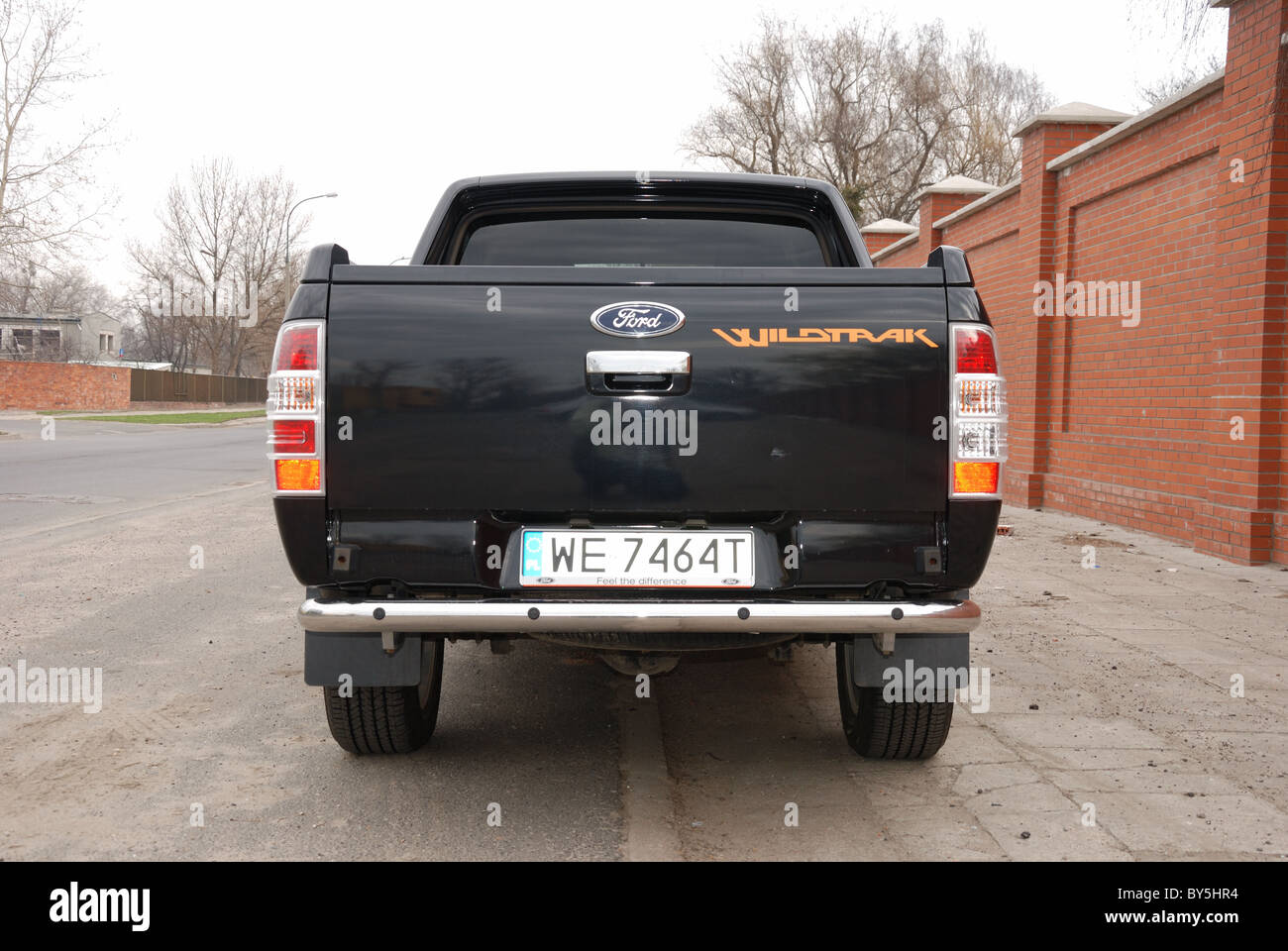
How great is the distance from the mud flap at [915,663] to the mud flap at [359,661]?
1321 millimetres

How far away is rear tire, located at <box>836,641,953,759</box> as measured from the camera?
364cm

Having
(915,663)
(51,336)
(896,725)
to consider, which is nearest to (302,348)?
→ (915,663)

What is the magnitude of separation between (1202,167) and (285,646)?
326 inches

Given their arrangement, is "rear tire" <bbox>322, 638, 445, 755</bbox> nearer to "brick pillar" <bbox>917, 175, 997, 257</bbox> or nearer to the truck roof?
the truck roof

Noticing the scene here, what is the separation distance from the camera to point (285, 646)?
5.62m

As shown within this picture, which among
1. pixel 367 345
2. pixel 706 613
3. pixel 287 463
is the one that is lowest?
pixel 706 613

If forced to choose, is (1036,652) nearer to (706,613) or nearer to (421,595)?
(706,613)

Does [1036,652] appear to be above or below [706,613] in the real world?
below

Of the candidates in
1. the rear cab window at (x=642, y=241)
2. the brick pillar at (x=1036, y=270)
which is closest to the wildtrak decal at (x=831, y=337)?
the rear cab window at (x=642, y=241)

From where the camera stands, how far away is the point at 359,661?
10.3 feet

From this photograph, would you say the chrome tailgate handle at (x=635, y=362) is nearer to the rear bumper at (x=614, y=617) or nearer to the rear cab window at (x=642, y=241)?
the rear bumper at (x=614, y=617)

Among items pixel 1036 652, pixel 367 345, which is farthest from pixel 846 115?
pixel 367 345

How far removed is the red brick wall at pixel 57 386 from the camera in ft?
144

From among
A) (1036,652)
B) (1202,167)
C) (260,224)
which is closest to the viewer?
(1036,652)
